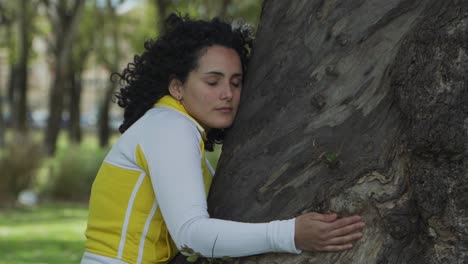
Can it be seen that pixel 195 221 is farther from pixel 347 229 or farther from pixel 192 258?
pixel 347 229

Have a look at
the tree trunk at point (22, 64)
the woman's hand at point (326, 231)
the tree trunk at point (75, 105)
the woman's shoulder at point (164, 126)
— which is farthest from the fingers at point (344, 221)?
the tree trunk at point (75, 105)

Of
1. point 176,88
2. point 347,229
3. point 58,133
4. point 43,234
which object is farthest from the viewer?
point 58,133

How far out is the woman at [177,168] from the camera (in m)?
2.92

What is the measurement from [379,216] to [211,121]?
77 cm

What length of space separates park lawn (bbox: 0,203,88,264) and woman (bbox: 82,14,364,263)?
6.79 m

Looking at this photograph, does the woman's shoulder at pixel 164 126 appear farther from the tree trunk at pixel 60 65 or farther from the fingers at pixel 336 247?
the tree trunk at pixel 60 65

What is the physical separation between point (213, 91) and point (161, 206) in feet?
1.76

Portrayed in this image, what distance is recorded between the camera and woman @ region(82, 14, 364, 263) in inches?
115

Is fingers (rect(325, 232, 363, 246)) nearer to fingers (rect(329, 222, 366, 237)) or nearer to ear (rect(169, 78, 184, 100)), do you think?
fingers (rect(329, 222, 366, 237))

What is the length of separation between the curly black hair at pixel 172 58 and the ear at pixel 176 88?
0.02 m

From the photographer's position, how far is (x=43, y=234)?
12898 mm

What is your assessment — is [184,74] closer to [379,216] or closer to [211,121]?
[211,121]

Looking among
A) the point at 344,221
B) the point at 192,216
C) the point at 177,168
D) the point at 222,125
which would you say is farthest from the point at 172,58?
the point at 344,221

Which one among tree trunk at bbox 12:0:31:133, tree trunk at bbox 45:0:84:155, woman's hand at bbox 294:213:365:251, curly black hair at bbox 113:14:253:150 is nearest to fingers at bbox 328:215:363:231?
woman's hand at bbox 294:213:365:251
